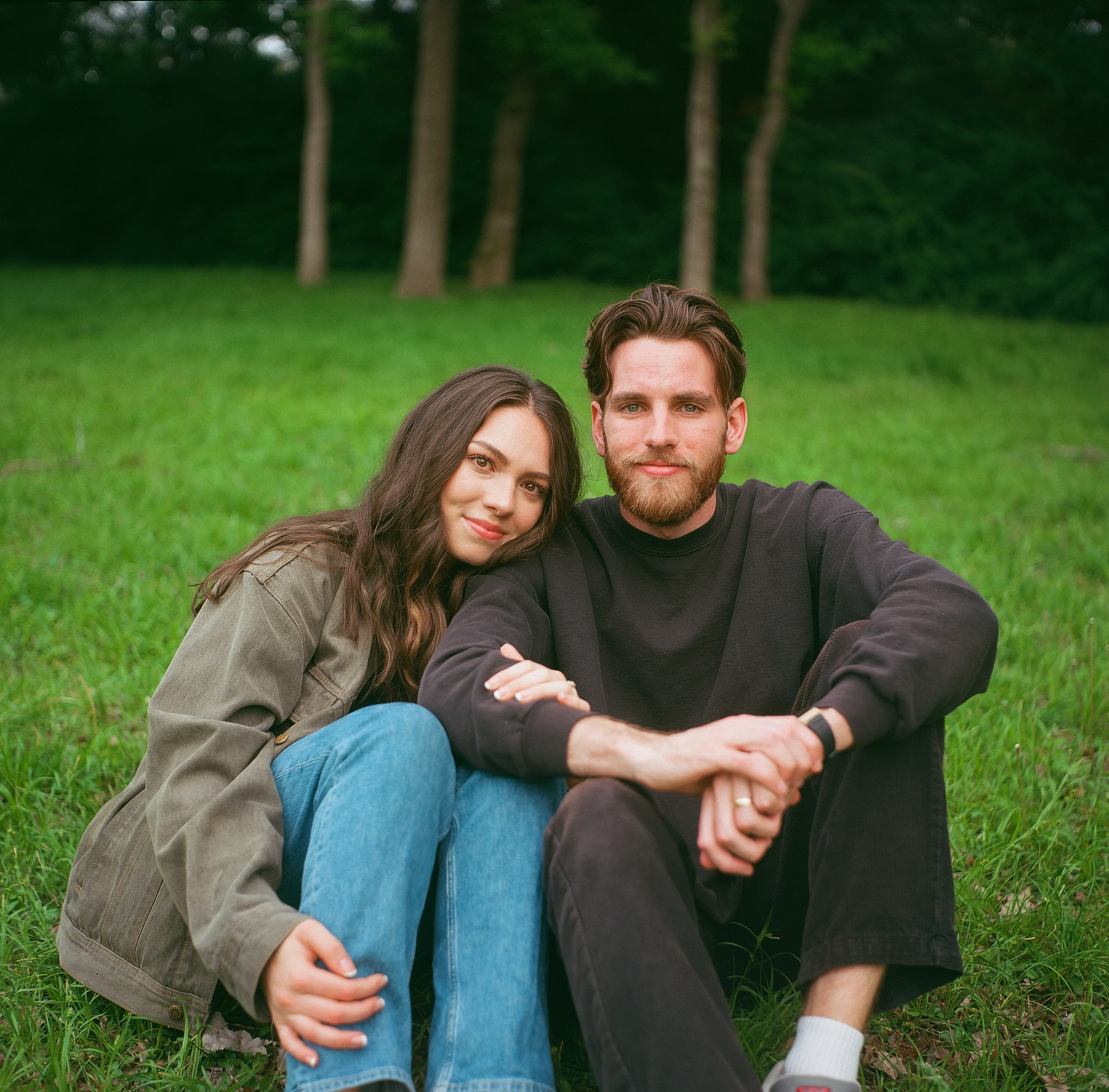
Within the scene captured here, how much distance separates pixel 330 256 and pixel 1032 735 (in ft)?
85.4

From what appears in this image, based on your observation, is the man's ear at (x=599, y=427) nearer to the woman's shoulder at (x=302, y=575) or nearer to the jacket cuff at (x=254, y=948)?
the woman's shoulder at (x=302, y=575)

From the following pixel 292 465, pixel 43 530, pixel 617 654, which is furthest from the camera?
pixel 292 465

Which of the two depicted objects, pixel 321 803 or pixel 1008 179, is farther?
pixel 1008 179

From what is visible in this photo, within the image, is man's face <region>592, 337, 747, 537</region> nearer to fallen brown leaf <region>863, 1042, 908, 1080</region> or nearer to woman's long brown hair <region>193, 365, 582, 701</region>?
woman's long brown hair <region>193, 365, 582, 701</region>

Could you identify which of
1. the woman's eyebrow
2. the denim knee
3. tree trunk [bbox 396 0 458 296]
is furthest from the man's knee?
tree trunk [bbox 396 0 458 296]

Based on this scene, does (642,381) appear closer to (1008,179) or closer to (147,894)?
(147,894)

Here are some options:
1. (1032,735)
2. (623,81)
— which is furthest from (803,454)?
(623,81)

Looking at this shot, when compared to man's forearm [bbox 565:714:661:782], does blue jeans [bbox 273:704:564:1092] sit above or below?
below

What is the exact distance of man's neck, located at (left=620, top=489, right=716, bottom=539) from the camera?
270 centimetres

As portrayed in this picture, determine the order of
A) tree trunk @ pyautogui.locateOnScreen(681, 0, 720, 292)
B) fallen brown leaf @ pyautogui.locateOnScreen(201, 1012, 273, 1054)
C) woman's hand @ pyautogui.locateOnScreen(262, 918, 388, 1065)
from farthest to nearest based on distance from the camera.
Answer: tree trunk @ pyautogui.locateOnScreen(681, 0, 720, 292), fallen brown leaf @ pyautogui.locateOnScreen(201, 1012, 273, 1054), woman's hand @ pyautogui.locateOnScreen(262, 918, 388, 1065)

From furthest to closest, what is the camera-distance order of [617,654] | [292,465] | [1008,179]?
[1008,179]
[292,465]
[617,654]

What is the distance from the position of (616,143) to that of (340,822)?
27.1 meters

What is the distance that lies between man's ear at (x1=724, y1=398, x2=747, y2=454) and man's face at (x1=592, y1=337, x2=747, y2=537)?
3cm

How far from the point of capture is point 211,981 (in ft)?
6.91
